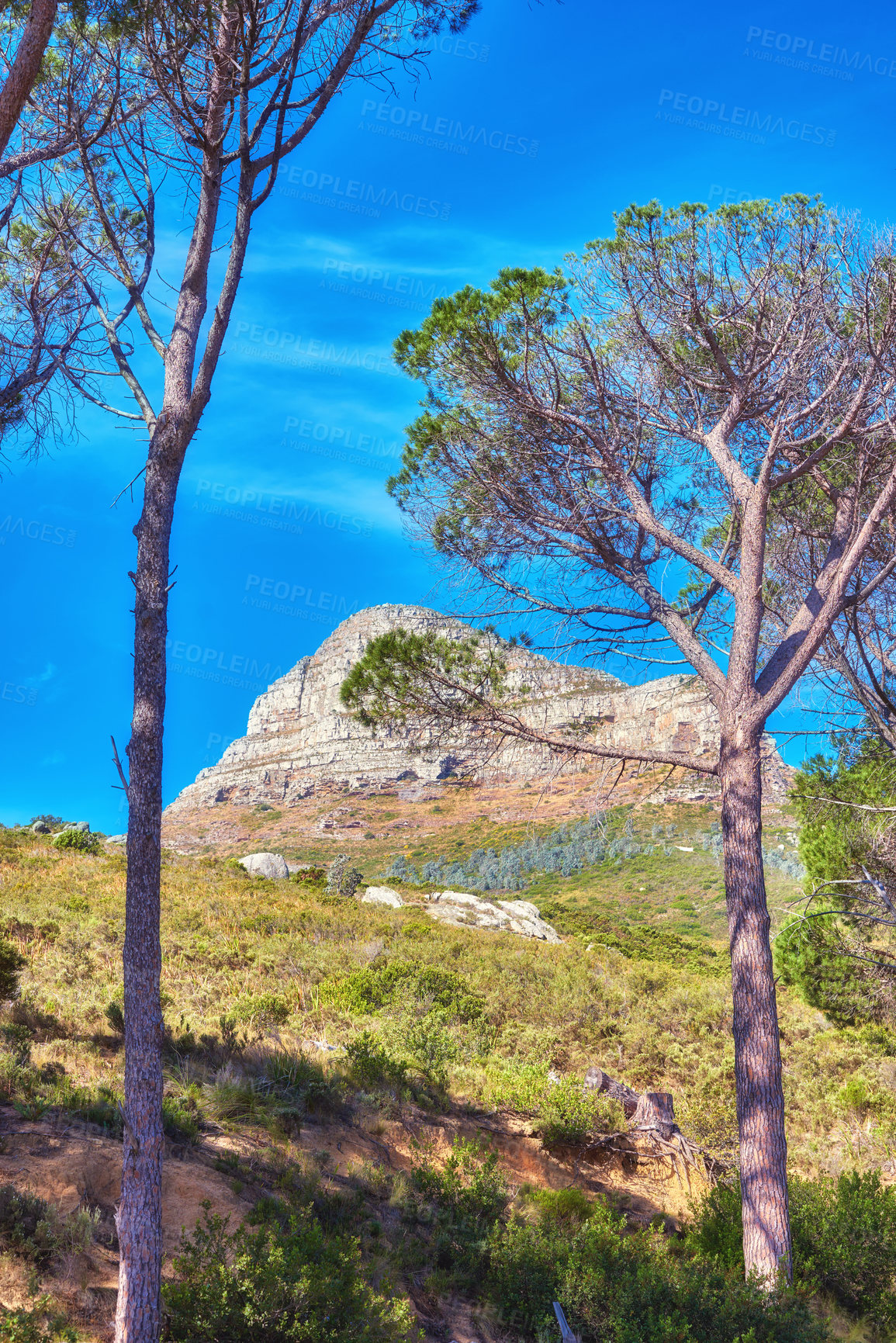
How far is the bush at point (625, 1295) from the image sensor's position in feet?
14.9

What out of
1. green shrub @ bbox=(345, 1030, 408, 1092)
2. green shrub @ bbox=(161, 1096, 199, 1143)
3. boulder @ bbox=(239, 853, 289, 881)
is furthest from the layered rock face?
boulder @ bbox=(239, 853, 289, 881)

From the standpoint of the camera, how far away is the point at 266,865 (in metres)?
28.5

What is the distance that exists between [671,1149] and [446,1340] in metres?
4.59

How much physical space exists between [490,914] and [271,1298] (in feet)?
70.4

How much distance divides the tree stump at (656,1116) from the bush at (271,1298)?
16.9ft

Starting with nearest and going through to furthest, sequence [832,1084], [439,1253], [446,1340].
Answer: [446,1340] → [439,1253] → [832,1084]

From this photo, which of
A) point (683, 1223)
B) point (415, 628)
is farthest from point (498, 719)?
point (683, 1223)

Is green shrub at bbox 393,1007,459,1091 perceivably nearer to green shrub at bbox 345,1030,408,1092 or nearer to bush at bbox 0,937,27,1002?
green shrub at bbox 345,1030,408,1092

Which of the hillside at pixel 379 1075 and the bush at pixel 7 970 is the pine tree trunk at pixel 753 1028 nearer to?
the hillside at pixel 379 1075

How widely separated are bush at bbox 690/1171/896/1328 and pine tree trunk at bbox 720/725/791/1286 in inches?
13.8

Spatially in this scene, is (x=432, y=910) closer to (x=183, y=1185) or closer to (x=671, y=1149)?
(x=671, y=1149)

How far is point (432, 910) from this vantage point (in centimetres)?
2333

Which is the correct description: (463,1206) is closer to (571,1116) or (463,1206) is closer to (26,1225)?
(571,1116)

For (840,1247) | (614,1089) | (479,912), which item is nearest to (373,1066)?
(614,1089)
